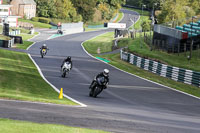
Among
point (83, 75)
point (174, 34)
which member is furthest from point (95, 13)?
point (83, 75)

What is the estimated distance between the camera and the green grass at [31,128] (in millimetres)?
11023

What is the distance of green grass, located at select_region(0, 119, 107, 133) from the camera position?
36.2 feet

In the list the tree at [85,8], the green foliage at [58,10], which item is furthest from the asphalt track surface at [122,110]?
the tree at [85,8]

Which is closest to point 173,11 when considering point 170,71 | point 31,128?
point 170,71

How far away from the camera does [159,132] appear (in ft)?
44.9

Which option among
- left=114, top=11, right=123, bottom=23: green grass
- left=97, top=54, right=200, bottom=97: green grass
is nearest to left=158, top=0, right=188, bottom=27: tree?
left=97, top=54, right=200, bottom=97: green grass

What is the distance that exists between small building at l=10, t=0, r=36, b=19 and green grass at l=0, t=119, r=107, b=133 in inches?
4813

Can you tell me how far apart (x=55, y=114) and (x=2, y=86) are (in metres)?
8.45

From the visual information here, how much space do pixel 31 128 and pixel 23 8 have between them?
124771 millimetres

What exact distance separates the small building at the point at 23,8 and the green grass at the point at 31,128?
122 metres

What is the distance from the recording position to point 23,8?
133 metres

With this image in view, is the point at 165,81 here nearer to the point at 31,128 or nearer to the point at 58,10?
the point at 31,128

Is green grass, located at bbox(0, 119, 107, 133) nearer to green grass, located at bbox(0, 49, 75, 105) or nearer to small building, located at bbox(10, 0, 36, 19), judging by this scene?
green grass, located at bbox(0, 49, 75, 105)

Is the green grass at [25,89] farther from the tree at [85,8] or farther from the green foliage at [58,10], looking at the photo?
the tree at [85,8]
